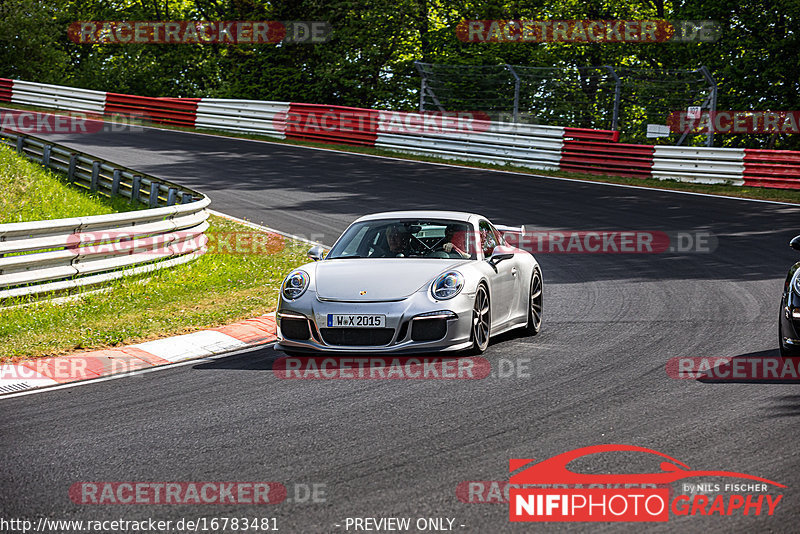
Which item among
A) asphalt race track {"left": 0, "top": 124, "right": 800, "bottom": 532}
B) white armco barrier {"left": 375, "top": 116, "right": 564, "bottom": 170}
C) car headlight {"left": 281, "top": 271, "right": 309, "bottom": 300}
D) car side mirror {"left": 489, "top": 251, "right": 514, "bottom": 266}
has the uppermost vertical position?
white armco barrier {"left": 375, "top": 116, "right": 564, "bottom": 170}

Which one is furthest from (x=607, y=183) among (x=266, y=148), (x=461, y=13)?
(x=461, y=13)

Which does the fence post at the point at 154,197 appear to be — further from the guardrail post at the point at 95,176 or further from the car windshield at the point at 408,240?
the car windshield at the point at 408,240

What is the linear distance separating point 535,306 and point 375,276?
212 cm

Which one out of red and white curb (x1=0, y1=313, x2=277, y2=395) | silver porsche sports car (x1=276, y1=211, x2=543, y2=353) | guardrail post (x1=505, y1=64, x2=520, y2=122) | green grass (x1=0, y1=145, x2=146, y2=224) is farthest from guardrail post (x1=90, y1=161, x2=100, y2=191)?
guardrail post (x1=505, y1=64, x2=520, y2=122)

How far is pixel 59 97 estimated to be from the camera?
113ft

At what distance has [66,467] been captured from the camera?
536cm

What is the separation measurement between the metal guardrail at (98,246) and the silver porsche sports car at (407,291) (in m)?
3.43

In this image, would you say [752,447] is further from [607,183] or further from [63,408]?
[607,183]

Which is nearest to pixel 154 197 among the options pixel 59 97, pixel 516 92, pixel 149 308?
pixel 149 308

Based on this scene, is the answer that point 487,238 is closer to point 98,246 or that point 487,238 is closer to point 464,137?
point 98,246

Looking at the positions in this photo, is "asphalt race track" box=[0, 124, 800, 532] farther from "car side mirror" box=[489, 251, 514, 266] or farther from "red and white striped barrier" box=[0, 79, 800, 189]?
"red and white striped barrier" box=[0, 79, 800, 189]

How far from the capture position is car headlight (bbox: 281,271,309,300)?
8.38 m

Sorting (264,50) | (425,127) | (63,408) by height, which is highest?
(264,50)

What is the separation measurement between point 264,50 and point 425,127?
13853 mm
